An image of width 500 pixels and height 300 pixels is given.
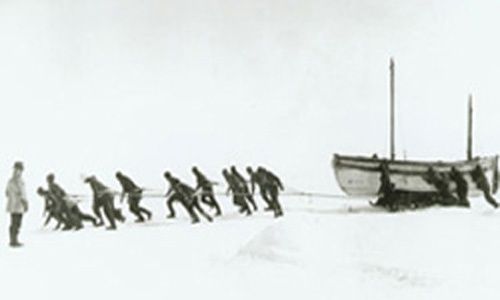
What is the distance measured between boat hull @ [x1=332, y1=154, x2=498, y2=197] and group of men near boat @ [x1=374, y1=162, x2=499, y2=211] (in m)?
0.27

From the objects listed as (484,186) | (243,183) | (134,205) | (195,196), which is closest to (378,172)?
(484,186)

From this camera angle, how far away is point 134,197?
22.7m

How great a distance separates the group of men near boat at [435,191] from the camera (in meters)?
25.1

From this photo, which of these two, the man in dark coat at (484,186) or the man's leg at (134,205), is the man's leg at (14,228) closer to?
the man's leg at (134,205)

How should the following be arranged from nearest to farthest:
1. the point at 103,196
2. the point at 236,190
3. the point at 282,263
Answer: the point at 282,263, the point at 103,196, the point at 236,190

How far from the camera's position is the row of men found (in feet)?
69.1

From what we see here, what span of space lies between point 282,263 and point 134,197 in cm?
907

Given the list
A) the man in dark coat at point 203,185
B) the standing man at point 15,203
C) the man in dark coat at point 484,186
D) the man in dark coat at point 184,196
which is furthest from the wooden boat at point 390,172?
the standing man at point 15,203

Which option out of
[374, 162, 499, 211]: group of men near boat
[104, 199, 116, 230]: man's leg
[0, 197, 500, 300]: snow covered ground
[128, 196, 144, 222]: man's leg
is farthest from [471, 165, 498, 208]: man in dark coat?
[104, 199, 116, 230]: man's leg

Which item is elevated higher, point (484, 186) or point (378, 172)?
point (484, 186)

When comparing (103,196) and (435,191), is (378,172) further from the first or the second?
(103,196)

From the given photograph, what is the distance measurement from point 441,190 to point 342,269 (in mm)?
12890

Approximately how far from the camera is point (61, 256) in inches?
597

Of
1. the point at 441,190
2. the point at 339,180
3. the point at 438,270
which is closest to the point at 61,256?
the point at 438,270
